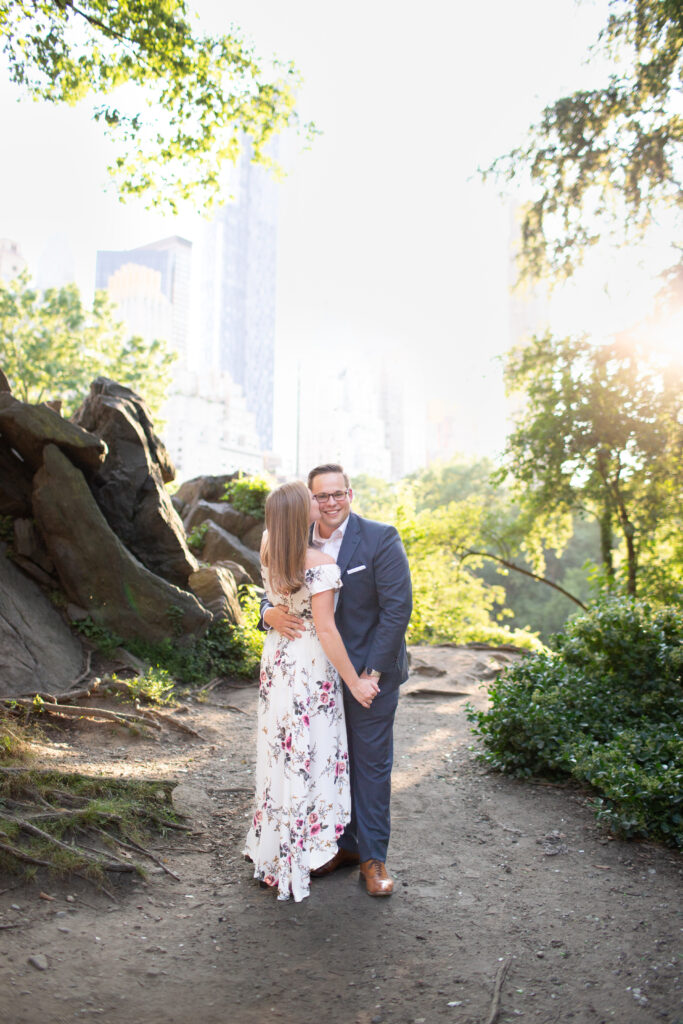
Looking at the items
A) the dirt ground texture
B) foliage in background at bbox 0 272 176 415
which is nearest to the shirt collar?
the dirt ground texture

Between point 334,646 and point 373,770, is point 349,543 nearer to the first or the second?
point 334,646

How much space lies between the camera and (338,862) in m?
4.03

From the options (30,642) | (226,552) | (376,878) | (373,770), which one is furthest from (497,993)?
A: (226,552)

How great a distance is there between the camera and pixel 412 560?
1897 cm

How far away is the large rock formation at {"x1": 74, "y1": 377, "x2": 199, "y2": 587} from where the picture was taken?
9.49 meters

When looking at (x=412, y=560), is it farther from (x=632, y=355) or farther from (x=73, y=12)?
(x=73, y=12)

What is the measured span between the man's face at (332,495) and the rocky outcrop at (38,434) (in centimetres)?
575

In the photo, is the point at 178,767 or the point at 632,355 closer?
the point at 178,767

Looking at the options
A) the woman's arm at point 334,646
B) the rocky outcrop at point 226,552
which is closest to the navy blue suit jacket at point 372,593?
the woman's arm at point 334,646

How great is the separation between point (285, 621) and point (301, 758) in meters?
0.67

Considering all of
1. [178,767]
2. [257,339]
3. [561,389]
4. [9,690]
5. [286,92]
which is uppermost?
[257,339]

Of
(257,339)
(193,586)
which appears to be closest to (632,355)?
(193,586)

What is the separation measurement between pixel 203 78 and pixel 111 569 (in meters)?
→ 5.54

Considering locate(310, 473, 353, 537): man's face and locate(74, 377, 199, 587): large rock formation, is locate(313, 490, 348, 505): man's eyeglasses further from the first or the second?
locate(74, 377, 199, 587): large rock formation
